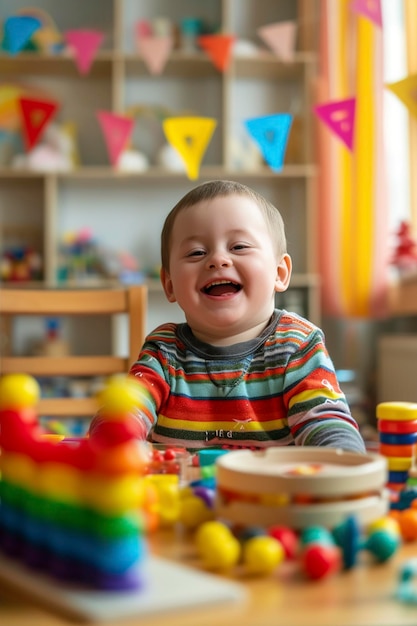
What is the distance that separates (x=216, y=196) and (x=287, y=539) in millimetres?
692

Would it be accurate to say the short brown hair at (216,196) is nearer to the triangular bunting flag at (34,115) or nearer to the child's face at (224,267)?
the child's face at (224,267)

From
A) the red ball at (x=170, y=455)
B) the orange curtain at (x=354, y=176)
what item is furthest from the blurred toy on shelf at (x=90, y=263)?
the red ball at (x=170, y=455)

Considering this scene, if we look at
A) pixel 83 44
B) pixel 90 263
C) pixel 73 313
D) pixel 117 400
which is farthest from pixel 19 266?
pixel 117 400

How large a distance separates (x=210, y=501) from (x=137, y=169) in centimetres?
317

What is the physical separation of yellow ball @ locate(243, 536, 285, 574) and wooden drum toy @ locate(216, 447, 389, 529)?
5cm

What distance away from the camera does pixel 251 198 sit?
3.67 ft

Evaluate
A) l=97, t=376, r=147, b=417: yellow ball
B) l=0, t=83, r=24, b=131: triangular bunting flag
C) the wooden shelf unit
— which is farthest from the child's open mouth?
l=0, t=83, r=24, b=131: triangular bunting flag

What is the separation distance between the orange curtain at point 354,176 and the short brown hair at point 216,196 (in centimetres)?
236

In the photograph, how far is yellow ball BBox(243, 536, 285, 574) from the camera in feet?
1.43

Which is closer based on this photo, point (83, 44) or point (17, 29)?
point (17, 29)

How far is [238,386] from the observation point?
1.07 m

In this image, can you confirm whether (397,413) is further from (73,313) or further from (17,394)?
(73,313)

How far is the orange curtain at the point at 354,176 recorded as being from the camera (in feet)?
11.4

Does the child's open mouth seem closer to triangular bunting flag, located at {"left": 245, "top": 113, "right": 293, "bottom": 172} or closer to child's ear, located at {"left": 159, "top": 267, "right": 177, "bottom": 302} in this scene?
child's ear, located at {"left": 159, "top": 267, "right": 177, "bottom": 302}
